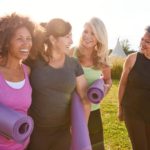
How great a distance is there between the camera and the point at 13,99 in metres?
3.00

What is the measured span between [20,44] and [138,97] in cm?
183

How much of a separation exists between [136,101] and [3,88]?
6.27 feet

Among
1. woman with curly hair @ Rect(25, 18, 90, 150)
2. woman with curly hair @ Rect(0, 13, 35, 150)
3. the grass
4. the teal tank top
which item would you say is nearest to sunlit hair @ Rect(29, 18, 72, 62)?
woman with curly hair @ Rect(25, 18, 90, 150)

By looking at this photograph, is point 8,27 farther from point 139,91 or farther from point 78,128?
point 139,91

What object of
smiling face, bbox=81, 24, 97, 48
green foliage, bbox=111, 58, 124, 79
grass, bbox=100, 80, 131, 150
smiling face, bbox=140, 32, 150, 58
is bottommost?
green foliage, bbox=111, 58, 124, 79

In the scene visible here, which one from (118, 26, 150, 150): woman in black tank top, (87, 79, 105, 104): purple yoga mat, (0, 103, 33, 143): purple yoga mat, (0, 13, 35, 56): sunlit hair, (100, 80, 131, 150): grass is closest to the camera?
(0, 103, 33, 143): purple yoga mat

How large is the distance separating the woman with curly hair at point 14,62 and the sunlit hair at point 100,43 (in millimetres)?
970

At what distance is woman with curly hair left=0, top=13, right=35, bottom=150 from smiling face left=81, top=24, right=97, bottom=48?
964 millimetres

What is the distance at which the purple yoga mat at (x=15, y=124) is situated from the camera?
2.77 metres

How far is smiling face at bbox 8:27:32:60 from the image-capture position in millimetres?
Answer: 3137

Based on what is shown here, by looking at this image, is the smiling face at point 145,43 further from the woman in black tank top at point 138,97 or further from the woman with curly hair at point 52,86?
the woman with curly hair at point 52,86

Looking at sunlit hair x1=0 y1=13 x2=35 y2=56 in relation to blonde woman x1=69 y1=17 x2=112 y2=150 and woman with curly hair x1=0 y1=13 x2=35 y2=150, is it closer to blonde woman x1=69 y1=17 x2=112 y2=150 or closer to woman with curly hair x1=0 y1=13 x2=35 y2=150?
woman with curly hair x1=0 y1=13 x2=35 y2=150

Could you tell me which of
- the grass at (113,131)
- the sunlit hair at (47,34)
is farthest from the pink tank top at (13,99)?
the grass at (113,131)

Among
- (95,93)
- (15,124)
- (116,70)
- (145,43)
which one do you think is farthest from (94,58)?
(116,70)
